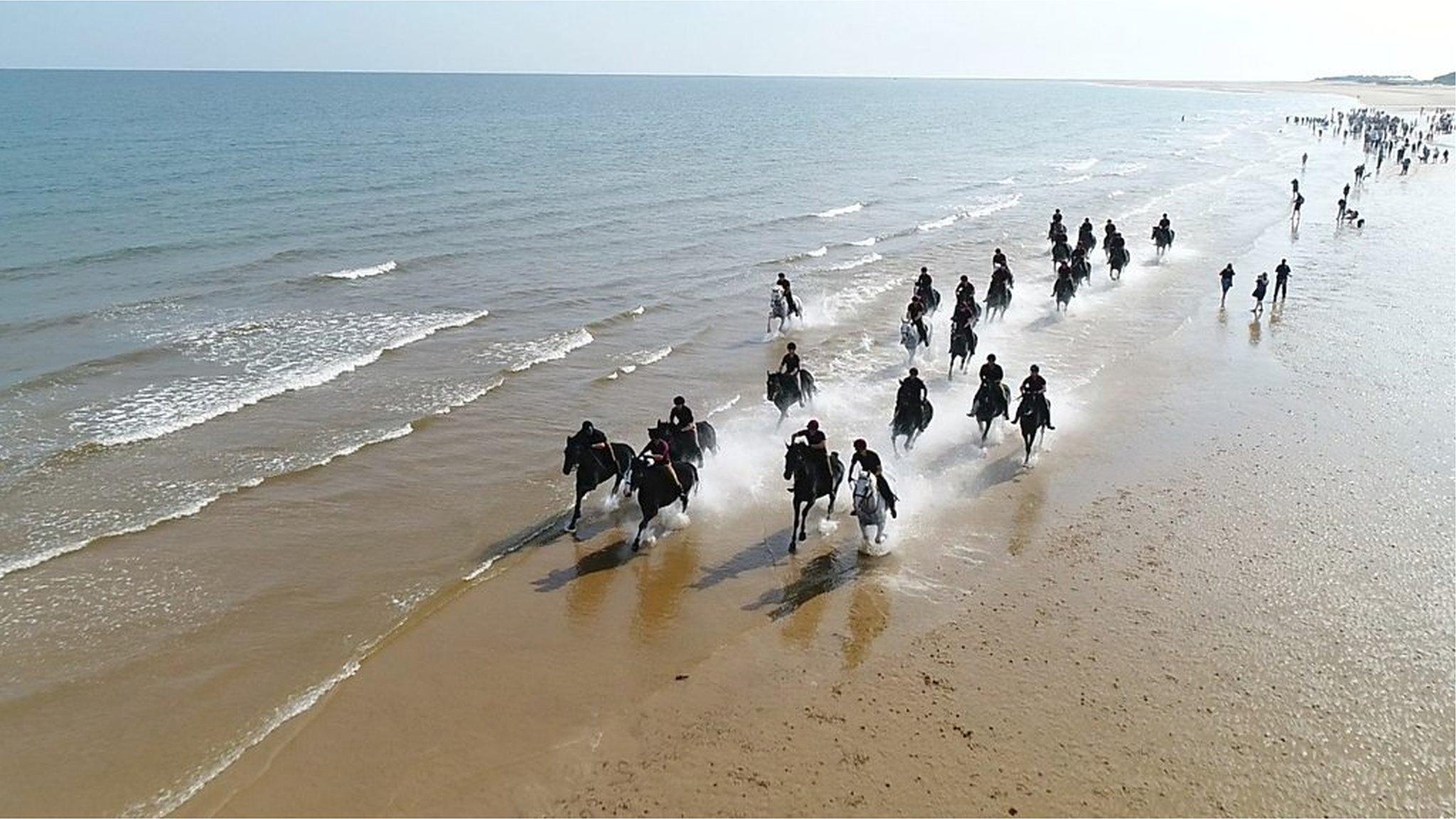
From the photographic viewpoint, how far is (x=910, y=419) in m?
15.7

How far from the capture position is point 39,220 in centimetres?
3600

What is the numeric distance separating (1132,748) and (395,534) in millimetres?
9534

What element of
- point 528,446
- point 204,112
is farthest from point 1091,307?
point 204,112

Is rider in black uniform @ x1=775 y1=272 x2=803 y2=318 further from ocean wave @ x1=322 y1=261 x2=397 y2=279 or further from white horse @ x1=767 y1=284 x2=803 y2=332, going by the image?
ocean wave @ x1=322 y1=261 x2=397 y2=279

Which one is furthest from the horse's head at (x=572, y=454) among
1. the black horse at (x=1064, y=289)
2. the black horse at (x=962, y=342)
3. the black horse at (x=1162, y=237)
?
the black horse at (x=1162, y=237)

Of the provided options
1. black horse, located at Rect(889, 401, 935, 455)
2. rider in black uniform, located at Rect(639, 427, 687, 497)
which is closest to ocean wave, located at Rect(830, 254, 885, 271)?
black horse, located at Rect(889, 401, 935, 455)

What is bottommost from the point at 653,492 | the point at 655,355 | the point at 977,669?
the point at 977,669

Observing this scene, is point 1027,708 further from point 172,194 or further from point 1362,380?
point 172,194

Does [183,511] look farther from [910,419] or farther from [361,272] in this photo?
[361,272]

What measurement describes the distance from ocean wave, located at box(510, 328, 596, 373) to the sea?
0.11m

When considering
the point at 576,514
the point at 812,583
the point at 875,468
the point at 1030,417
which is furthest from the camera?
the point at 1030,417

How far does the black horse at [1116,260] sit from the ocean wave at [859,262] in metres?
8.00

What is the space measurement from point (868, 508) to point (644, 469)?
3108 millimetres

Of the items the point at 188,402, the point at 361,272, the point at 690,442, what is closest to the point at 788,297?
the point at 690,442
